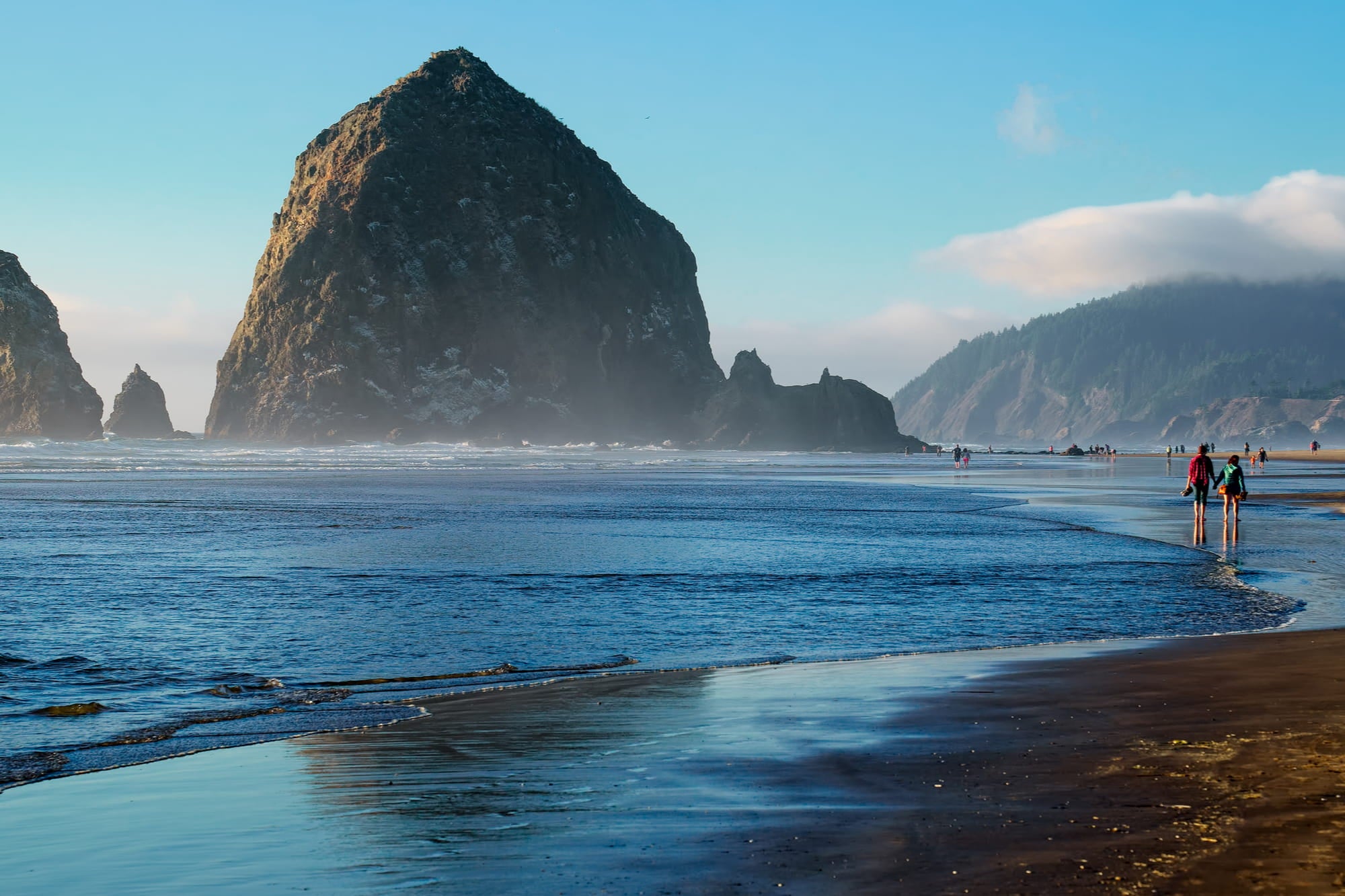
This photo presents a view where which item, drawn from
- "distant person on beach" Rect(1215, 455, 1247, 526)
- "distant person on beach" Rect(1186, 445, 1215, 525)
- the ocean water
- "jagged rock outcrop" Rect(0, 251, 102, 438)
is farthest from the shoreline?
A: "jagged rock outcrop" Rect(0, 251, 102, 438)

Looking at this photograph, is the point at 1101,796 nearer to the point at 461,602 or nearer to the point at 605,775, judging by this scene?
the point at 605,775

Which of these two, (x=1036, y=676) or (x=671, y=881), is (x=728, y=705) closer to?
(x=1036, y=676)

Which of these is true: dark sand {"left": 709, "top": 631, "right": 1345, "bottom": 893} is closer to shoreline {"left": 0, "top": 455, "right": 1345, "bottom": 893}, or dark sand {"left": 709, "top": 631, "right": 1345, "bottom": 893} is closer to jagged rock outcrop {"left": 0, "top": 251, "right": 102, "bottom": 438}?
shoreline {"left": 0, "top": 455, "right": 1345, "bottom": 893}

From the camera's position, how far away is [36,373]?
7008 inches

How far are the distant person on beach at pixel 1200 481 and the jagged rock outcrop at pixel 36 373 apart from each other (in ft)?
608

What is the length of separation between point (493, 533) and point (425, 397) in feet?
583

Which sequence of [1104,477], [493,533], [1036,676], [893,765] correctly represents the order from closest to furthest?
[893,765] < [1036,676] < [493,533] < [1104,477]

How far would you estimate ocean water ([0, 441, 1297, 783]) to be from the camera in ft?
31.5

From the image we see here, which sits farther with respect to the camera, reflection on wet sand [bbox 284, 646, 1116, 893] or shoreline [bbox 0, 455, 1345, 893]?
reflection on wet sand [bbox 284, 646, 1116, 893]

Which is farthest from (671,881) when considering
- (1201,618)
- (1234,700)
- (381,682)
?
(1201,618)

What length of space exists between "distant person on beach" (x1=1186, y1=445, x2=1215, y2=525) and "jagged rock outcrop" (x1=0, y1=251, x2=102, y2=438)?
185m

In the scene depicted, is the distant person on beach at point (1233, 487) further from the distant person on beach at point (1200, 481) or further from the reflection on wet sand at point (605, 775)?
the reflection on wet sand at point (605, 775)

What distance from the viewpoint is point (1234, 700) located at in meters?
8.28

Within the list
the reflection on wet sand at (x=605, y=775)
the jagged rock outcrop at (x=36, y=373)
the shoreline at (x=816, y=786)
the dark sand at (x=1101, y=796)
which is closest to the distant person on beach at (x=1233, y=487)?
the shoreline at (x=816, y=786)
